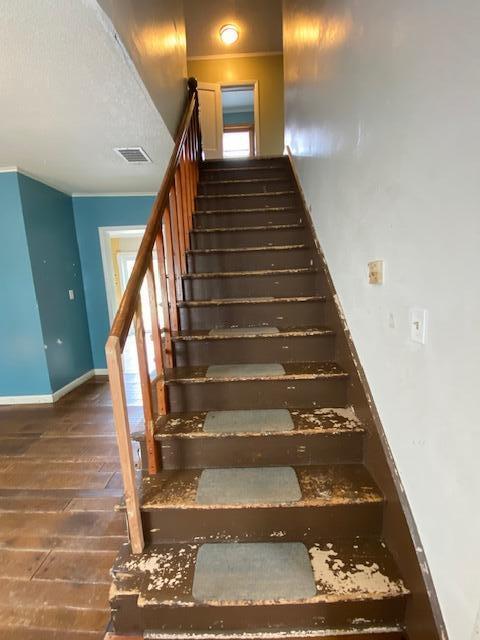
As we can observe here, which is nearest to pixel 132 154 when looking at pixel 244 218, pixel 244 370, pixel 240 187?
pixel 240 187

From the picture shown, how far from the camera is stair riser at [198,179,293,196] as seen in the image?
289 cm

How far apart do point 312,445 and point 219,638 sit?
Result: 73 centimetres

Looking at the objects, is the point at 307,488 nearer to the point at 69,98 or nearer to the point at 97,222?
the point at 69,98

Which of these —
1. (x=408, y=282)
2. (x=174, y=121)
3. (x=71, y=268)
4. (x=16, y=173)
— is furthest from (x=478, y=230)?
(x=71, y=268)

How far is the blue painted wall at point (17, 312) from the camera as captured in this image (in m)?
2.81

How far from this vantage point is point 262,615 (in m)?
0.96

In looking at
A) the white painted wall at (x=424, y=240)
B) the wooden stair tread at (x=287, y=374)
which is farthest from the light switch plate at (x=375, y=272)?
the wooden stair tread at (x=287, y=374)

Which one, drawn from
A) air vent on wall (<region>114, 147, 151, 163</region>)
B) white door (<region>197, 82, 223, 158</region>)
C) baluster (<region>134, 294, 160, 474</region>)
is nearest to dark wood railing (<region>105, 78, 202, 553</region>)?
baluster (<region>134, 294, 160, 474</region>)

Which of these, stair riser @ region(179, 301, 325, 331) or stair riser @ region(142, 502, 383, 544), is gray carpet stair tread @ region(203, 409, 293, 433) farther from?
stair riser @ region(179, 301, 325, 331)

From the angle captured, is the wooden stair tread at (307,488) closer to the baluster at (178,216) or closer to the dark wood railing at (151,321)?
the dark wood railing at (151,321)

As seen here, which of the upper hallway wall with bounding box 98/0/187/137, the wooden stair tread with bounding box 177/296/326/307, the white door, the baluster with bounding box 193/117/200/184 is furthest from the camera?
the white door

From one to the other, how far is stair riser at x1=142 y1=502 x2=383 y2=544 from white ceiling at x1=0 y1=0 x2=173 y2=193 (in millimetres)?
2025

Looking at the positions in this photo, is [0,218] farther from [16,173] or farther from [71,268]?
[71,268]

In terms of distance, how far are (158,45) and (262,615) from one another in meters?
3.14
